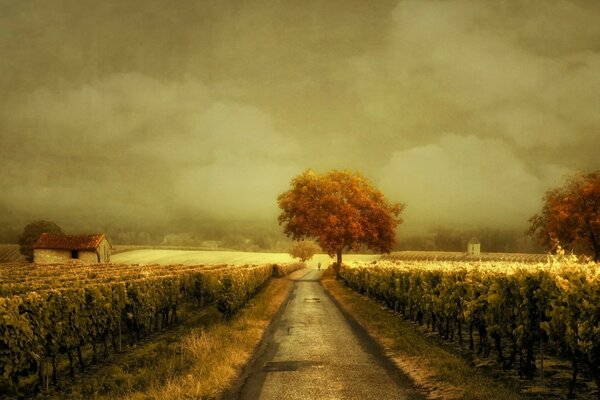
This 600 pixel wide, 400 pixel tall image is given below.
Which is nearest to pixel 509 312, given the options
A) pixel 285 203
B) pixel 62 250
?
pixel 285 203

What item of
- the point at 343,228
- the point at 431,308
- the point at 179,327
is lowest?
the point at 179,327

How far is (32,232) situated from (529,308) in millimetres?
118322

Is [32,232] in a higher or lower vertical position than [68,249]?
higher

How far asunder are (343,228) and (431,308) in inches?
1838

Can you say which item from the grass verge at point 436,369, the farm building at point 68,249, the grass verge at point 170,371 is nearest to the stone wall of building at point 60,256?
the farm building at point 68,249

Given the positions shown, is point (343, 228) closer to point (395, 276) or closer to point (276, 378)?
point (395, 276)

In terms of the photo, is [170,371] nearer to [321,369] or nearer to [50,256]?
[321,369]

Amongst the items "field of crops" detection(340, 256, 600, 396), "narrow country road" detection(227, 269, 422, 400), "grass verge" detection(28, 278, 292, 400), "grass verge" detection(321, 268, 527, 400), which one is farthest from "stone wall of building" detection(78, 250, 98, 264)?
"field of crops" detection(340, 256, 600, 396)

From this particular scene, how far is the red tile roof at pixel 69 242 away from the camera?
9400 centimetres

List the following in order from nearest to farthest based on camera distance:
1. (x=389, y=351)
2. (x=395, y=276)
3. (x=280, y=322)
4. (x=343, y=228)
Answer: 1. (x=389, y=351)
2. (x=280, y=322)
3. (x=395, y=276)
4. (x=343, y=228)

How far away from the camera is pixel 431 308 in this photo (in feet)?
77.2

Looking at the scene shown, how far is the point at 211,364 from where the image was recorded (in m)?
15.3

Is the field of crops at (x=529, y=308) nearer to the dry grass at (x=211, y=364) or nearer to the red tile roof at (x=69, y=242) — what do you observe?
the dry grass at (x=211, y=364)

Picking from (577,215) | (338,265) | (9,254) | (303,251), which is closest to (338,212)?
(338,265)
